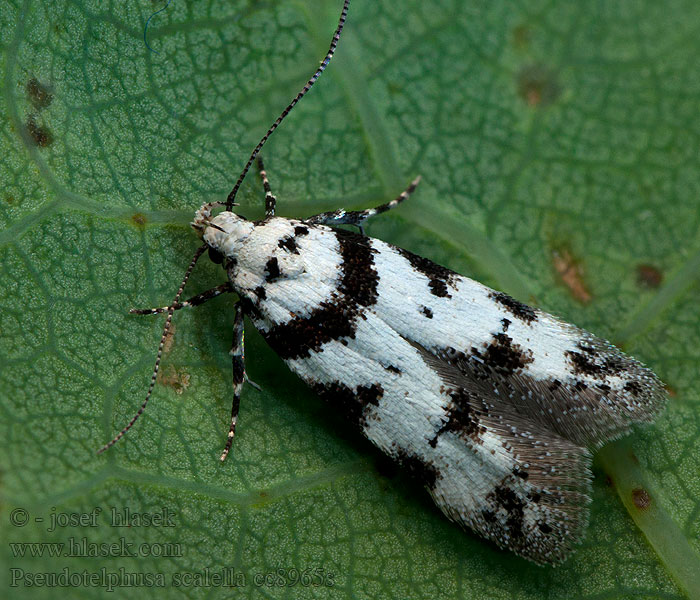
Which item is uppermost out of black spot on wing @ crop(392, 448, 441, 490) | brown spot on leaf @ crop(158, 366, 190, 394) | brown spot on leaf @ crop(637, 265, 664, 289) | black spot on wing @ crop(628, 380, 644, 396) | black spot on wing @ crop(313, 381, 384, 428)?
brown spot on leaf @ crop(637, 265, 664, 289)

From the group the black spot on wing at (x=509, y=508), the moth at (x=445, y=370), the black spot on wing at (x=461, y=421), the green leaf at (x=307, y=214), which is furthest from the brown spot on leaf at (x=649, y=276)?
the black spot on wing at (x=509, y=508)

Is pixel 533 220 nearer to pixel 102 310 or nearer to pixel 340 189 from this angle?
pixel 340 189

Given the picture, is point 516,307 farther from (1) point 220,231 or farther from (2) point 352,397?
(1) point 220,231

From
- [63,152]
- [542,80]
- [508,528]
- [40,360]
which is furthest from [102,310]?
[542,80]

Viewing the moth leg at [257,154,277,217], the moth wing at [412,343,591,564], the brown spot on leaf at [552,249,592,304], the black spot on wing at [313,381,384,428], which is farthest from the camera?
the brown spot on leaf at [552,249,592,304]

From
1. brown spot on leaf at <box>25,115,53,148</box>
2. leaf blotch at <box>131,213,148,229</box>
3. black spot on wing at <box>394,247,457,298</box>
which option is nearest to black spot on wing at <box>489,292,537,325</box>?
black spot on wing at <box>394,247,457,298</box>

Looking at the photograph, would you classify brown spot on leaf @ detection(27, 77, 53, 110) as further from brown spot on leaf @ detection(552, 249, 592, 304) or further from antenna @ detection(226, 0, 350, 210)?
brown spot on leaf @ detection(552, 249, 592, 304)
